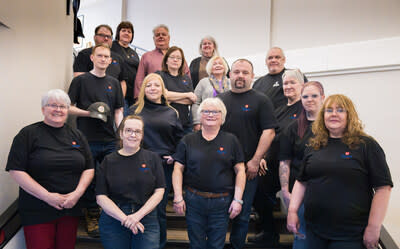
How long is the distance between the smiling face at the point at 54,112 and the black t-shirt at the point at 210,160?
827mm

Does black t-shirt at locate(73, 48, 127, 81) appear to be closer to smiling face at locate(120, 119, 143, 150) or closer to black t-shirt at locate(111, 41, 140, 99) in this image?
black t-shirt at locate(111, 41, 140, 99)

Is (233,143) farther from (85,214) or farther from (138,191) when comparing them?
A: (85,214)

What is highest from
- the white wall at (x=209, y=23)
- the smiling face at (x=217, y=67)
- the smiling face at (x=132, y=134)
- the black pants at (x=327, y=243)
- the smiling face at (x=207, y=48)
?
the white wall at (x=209, y=23)

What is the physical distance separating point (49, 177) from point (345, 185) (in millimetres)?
1803

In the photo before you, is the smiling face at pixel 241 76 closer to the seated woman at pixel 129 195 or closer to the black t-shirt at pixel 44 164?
the seated woman at pixel 129 195

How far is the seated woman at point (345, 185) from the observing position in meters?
1.75

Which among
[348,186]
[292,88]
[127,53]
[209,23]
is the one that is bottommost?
[348,186]

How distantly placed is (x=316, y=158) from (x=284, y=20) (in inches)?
175

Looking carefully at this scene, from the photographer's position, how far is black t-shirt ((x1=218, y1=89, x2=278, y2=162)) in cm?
253

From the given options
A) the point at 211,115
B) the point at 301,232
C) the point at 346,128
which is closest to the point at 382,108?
the point at 346,128

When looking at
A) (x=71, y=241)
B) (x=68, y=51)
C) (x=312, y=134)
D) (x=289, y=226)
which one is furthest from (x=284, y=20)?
(x=71, y=241)

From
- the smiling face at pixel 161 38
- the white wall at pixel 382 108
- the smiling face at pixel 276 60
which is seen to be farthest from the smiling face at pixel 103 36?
the white wall at pixel 382 108

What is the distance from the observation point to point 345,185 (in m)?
1.78

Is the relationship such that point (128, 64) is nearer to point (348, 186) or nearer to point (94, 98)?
point (94, 98)
